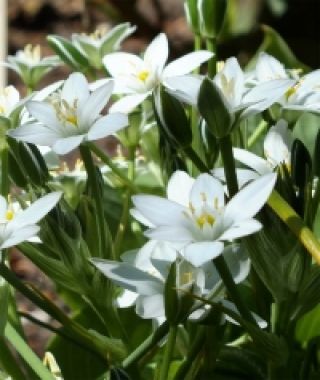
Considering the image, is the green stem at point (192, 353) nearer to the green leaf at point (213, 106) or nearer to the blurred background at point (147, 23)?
the green leaf at point (213, 106)

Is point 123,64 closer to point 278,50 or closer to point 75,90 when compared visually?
point 75,90

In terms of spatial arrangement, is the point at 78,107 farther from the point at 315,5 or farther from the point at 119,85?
the point at 315,5

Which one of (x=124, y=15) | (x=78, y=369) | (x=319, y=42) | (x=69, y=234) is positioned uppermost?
(x=69, y=234)

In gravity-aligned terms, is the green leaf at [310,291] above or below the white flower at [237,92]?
below

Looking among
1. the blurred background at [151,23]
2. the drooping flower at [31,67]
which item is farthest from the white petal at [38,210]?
the blurred background at [151,23]

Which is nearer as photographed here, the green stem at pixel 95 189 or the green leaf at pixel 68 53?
the green stem at pixel 95 189

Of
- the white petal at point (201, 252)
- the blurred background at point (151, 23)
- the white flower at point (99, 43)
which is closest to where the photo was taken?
the white petal at point (201, 252)

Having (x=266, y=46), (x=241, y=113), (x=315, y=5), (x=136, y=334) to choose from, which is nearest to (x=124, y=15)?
(x=315, y=5)

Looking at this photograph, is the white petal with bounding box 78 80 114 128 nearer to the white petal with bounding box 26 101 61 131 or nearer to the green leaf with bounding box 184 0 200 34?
the white petal with bounding box 26 101 61 131
